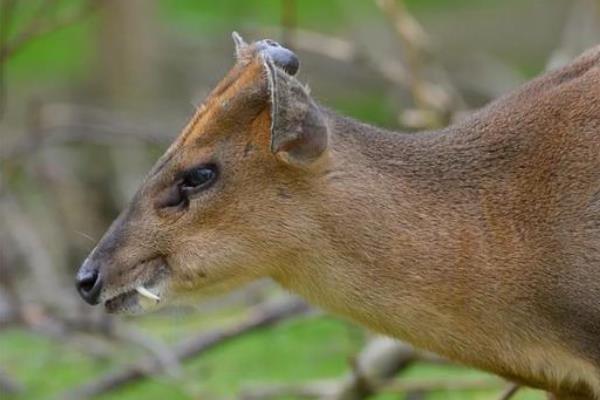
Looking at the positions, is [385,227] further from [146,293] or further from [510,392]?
[510,392]

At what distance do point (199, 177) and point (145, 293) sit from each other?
351mm

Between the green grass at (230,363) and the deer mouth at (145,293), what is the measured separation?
2.61m

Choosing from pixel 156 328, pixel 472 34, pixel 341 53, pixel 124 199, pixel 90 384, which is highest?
pixel 472 34

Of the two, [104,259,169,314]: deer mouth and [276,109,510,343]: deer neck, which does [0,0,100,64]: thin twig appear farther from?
[276,109,510,343]: deer neck

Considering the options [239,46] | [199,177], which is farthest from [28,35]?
[199,177]

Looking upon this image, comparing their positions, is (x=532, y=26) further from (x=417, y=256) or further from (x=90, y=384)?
(x=417, y=256)

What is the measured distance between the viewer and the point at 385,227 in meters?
4.84

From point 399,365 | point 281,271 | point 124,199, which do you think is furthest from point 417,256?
point 124,199

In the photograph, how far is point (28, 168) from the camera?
10.3m

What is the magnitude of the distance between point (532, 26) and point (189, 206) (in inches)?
557

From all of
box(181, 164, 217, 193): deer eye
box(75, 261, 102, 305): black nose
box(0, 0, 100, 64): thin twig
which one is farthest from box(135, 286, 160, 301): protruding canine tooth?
box(0, 0, 100, 64): thin twig

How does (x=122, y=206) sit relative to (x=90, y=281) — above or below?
above

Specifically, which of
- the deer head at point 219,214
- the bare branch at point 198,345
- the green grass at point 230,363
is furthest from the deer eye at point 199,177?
the green grass at point 230,363

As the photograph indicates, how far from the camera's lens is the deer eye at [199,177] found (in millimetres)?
4871
